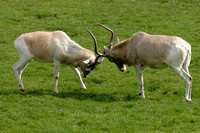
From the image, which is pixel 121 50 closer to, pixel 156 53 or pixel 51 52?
pixel 156 53

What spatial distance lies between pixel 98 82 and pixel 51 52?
8.02 feet

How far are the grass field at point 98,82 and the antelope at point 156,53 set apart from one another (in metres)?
0.98

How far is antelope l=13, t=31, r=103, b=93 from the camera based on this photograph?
14.3 meters

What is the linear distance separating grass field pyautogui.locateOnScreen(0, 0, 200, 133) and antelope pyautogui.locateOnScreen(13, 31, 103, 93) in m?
0.90

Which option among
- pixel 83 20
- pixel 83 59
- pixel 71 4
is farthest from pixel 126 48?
pixel 71 4

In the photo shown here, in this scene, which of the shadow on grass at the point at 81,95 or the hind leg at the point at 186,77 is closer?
the hind leg at the point at 186,77

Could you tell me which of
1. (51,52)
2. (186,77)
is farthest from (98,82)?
(186,77)

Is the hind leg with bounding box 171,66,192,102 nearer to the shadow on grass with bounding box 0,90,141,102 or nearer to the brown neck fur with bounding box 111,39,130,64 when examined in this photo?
the shadow on grass with bounding box 0,90,141,102

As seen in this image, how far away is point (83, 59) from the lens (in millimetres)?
14578

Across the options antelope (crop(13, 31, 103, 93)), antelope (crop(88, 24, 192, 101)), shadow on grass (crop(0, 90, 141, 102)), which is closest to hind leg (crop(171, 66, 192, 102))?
antelope (crop(88, 24, 192, 101))

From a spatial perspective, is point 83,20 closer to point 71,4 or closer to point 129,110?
point 71,4

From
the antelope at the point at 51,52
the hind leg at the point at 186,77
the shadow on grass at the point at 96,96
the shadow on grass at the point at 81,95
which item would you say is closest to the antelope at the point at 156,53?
the hind leg at the point at 186,77

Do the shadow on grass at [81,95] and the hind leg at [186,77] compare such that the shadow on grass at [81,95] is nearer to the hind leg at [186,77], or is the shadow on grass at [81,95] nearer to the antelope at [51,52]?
the antelope at [51,52]

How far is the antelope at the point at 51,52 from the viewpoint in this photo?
562 inches
